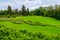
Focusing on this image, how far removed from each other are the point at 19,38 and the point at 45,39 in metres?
4.14

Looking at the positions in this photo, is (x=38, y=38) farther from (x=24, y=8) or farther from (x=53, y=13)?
(x=24, y=8)

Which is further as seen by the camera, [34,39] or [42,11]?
[42,11]

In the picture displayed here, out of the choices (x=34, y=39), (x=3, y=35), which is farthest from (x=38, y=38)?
(x=3, y=35)

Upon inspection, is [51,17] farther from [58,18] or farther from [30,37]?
[30,37]

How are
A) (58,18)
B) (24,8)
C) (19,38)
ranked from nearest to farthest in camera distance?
1. (19,38)
2. (58,18)
3. (24,8)

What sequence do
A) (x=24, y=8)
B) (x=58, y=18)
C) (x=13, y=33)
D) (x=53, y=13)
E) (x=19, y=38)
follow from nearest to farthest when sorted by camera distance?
(x=19, y=38), (x=13, y=33), (x=58, y=18), (x=53, y=13), (x=24, y=8)

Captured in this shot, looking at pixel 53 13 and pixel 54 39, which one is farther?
pixel 53 13

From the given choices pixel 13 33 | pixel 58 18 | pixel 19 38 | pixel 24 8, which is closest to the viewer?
pixel 19 38

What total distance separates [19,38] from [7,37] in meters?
2.05

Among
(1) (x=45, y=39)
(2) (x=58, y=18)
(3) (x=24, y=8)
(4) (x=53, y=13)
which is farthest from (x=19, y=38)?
(3) (x=24, y=8)

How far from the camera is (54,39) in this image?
120ft

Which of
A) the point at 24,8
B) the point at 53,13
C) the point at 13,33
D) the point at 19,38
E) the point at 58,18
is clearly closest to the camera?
the point at 19,38

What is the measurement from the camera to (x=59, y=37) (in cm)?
3703

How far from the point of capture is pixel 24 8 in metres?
109
